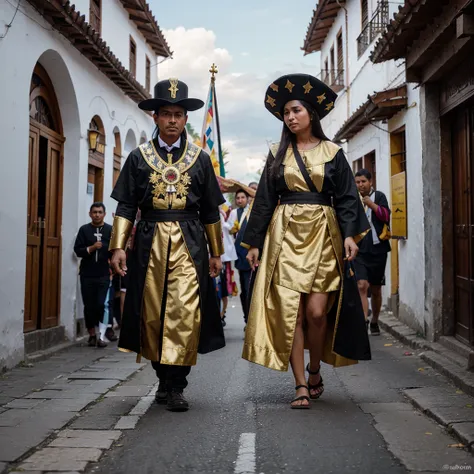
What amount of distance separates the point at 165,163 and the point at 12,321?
3.19 meters

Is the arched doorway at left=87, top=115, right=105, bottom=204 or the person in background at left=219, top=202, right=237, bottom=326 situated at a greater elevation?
the arched doorway at left=87, top=115, right=105, bottom=204

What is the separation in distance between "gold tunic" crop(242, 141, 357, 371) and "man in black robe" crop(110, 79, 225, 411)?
364 millimetres

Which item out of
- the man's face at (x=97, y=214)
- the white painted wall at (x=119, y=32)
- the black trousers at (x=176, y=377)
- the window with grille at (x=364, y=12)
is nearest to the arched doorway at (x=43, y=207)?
the man's face at (x=97, y=214)

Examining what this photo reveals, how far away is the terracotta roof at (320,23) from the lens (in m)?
18.7

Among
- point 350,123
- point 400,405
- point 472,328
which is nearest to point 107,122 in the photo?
point 350,123

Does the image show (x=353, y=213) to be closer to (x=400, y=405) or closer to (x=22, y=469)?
(x=400, y=405)

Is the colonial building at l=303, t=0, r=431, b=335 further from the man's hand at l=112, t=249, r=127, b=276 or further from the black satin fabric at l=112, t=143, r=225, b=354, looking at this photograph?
the man's hand at l=112, t=249, r=127, b=276

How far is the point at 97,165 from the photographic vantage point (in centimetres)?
1214

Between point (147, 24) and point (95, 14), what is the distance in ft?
13.3

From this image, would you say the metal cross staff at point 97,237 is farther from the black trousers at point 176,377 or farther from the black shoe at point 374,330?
the black trousers at point 176,377

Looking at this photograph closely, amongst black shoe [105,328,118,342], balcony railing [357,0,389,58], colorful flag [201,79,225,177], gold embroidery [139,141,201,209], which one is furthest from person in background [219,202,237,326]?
gold embroidery [139,141,201,209]

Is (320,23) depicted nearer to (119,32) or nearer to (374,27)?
(374,27)

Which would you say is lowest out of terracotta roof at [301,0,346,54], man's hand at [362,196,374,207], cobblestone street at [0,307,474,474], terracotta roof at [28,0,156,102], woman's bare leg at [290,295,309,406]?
cobblestone street at [0,307,474,474]

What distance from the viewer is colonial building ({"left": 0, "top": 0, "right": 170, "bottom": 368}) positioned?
301 inches
